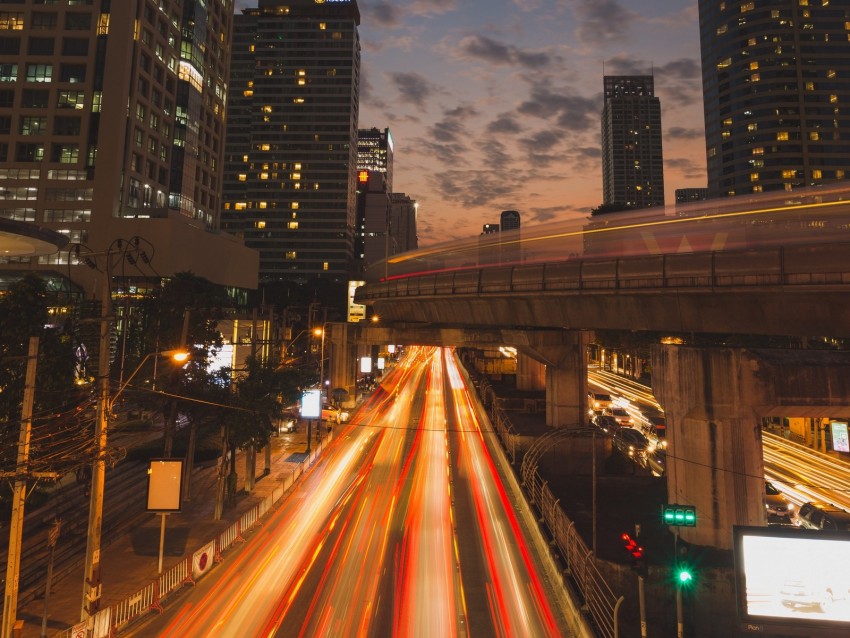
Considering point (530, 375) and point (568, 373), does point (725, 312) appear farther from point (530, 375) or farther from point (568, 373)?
point (530, 375)

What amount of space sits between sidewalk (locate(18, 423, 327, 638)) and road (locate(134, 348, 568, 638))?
6.31ft

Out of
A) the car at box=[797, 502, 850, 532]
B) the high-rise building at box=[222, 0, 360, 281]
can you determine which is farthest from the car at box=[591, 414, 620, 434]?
the high-rise building at box=[222, 0, 360, 281]

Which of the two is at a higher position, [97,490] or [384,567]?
[97,490]

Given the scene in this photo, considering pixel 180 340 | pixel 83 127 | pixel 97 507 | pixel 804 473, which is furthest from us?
pixel 83 127

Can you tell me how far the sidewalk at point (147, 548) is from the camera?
13.6 meters

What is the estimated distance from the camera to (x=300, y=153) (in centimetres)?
14412

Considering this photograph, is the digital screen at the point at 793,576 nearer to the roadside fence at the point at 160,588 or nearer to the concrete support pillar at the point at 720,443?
the concrete support pillar at the point at 720,443

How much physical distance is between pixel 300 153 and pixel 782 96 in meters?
127

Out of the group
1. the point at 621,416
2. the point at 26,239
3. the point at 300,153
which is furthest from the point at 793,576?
the point at 300,153

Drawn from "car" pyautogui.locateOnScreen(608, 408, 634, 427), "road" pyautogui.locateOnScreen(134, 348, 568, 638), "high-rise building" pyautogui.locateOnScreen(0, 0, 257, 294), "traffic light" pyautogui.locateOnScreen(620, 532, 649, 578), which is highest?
"high-rise building" pyautogui.locateOnScreen(0, 0, 257, 294)

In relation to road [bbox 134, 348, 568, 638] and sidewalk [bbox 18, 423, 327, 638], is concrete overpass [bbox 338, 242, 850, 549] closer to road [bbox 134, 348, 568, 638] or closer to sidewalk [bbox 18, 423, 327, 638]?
road [bbox 134, 348, 568, 638]

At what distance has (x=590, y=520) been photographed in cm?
2073

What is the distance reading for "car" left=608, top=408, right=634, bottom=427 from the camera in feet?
129

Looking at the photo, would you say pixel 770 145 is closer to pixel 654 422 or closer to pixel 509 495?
pixel 654 422
